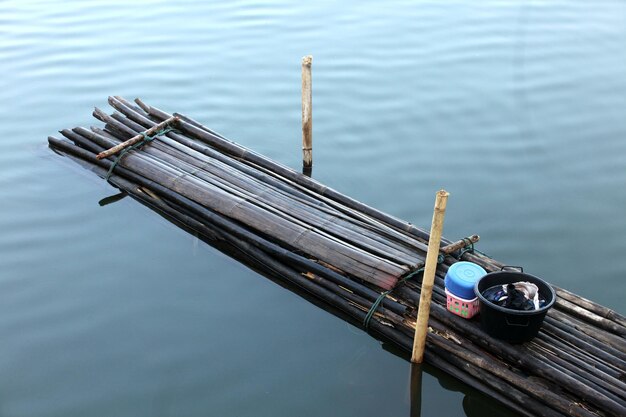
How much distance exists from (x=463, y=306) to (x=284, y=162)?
172 inches

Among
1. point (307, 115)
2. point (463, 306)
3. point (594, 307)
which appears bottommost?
point (594, 307)

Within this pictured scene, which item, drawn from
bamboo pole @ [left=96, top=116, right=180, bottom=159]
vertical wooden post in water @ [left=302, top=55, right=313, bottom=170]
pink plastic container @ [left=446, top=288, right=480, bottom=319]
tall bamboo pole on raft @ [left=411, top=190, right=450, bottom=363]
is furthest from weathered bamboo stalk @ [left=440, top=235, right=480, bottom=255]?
bamboo pole @ [left=96, top=116, right=180, bottom=159]

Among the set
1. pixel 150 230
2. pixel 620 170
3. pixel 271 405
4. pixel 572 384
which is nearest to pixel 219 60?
pixel 150 230

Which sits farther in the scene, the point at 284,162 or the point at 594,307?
the point at 284,162

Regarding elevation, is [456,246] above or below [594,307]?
above

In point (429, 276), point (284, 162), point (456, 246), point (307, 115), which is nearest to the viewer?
point (429, 276)

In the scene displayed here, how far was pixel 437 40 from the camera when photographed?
1377cm

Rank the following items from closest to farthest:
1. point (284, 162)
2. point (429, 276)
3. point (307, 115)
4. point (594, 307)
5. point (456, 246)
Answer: point (429, 276), point (594, 307), point (456, 246), point (307, 115), point (284, 162)

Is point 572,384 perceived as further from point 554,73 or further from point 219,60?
point 219,60

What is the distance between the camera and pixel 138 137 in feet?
32.1

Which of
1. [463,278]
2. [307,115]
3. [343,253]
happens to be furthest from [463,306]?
[307,115]

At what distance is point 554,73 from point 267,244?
274 inches

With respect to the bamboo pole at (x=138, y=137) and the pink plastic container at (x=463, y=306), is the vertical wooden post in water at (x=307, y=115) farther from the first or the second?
the pink plastic container at (x=463, y=306)

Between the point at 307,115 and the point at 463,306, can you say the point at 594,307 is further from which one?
the point at 307,115
